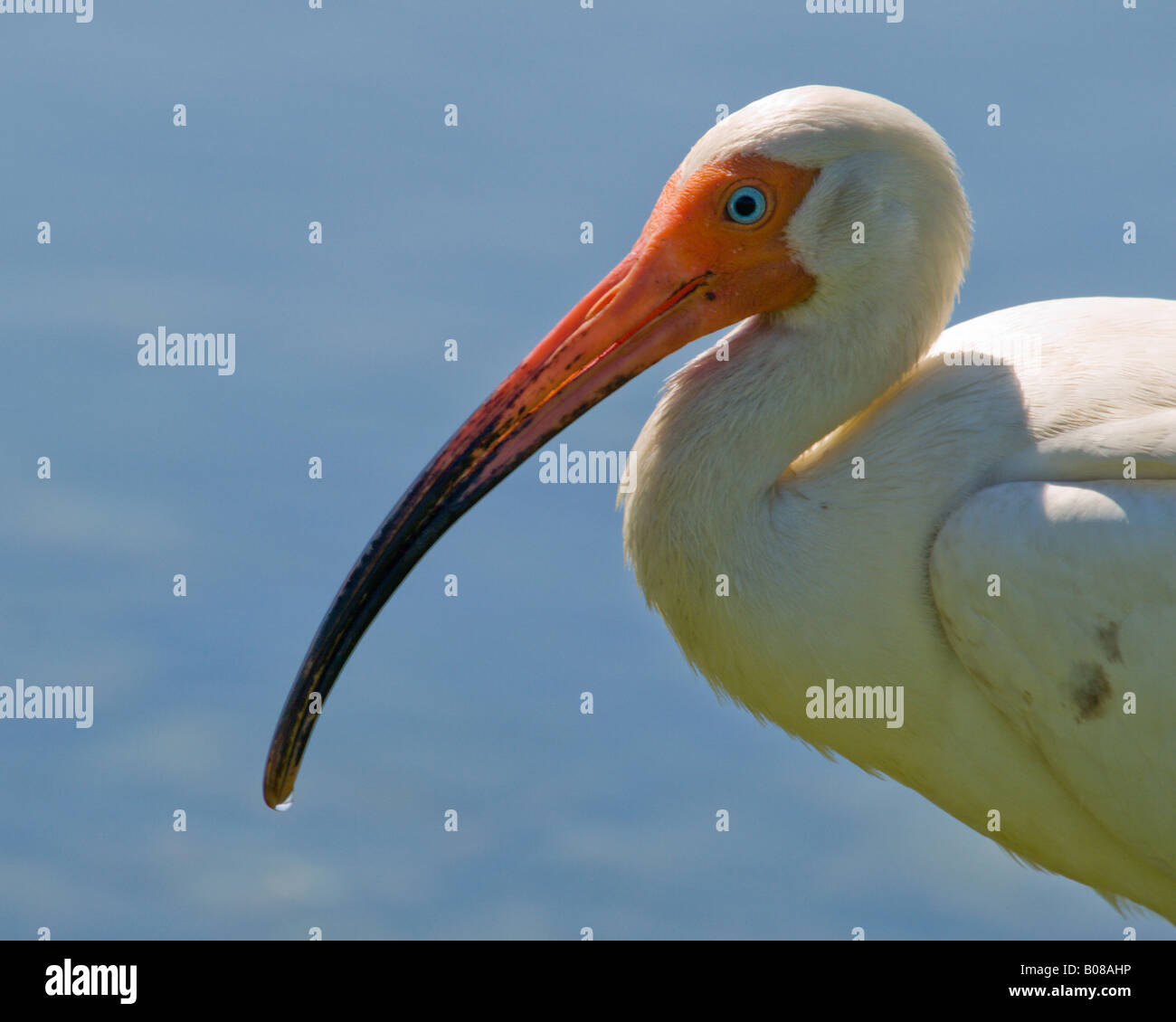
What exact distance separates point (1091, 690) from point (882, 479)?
2.77ft

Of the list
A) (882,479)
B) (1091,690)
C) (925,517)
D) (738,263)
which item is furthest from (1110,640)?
(738,263)

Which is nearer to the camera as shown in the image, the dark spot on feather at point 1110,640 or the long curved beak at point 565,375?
the dark spot on feather at point 1110,640

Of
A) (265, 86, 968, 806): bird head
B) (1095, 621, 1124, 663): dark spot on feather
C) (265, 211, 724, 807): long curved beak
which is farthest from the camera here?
(265, 211, 724, 807): long curved beak

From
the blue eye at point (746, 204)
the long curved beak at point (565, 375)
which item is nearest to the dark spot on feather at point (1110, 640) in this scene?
the long curved beak at point (565, 375)

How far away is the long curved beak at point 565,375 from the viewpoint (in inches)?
192

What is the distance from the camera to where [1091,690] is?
445cm

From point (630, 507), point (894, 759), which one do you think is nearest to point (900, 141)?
point (630, 507)

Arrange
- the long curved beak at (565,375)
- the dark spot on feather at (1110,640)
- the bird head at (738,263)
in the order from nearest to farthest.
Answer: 1. the dark spot on feather at (1110,640)
2. the bird head at (738,263)
3. the long curved beak at (565,375)

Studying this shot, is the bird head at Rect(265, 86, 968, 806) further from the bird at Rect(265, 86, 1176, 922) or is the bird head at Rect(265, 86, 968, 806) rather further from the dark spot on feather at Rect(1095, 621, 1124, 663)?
the dark spot on feather at Rect(1095, 621, 1124, 663)

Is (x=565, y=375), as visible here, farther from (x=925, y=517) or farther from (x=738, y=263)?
(x=925, y=517)

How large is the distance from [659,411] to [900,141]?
1.08m

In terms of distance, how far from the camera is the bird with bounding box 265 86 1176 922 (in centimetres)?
444

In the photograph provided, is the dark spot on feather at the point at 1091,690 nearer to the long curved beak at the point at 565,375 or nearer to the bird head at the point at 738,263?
the bird head at the point at 738,263

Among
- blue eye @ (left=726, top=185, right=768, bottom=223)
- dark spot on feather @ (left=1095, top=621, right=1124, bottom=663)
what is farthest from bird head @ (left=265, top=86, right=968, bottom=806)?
dark spot on feather @ (left=1095, top=621, right=1124, bottom=663)
